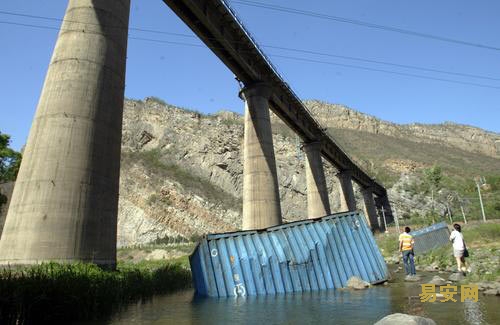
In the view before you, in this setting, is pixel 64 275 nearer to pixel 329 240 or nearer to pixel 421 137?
pixel 329 240

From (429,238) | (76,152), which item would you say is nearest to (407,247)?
(76,152)

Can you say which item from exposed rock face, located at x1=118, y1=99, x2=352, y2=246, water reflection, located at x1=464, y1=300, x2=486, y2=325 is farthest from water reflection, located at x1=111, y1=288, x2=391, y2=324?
exposed rock face, located at x1=118, y1=99, x2=352, y2=246

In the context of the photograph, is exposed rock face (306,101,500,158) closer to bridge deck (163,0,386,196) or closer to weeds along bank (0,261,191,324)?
bridge deck (163,0,386,196)

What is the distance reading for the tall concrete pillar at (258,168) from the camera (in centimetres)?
2680

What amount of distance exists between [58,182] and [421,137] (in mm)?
151402


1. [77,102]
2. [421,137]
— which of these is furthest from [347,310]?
[421,137]

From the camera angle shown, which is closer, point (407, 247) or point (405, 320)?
point (405, 320)

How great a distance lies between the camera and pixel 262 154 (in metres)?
28.3

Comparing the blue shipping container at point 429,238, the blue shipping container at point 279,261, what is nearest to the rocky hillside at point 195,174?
the blue shipping container at point 429,238

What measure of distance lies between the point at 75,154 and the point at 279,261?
7.85 m

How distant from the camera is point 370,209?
71938mm

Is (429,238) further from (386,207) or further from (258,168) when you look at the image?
(386,207)

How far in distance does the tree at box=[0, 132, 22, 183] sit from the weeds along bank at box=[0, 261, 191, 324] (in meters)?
38.2

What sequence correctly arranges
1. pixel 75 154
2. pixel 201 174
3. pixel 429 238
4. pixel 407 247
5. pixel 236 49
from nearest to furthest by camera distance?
pixel 75 154 → pixel 407 247 → pixel 429 238 → pixel 236 49 → pixel 201 174
